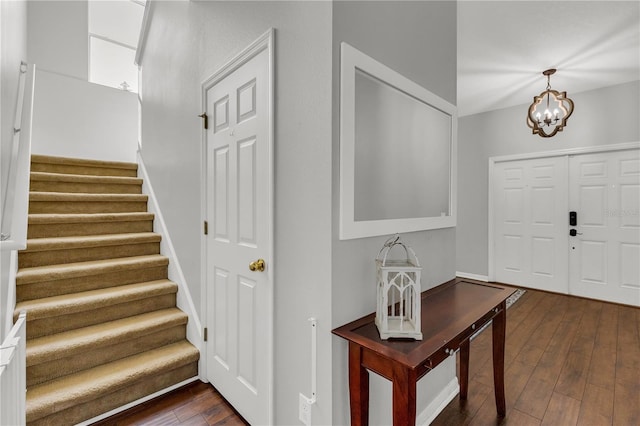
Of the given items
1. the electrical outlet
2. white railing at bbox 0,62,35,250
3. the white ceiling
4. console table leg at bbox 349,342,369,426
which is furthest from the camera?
the white ceiling

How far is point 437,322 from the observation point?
4.21 feet

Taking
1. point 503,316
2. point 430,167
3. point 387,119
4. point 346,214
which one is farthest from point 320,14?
point 503,316

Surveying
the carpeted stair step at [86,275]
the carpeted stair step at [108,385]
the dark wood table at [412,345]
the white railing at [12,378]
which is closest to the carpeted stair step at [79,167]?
the carpeted stair step at [86,275]

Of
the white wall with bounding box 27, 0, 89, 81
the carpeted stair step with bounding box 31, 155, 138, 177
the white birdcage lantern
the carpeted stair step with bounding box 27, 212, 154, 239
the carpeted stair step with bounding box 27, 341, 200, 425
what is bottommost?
the carpeted stair step with bounding box 27, 341, 200, 425

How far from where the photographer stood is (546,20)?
2576mm

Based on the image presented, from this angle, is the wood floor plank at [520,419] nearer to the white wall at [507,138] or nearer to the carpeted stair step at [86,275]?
the carpeted stair step at [86,275]

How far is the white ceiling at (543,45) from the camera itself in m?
2.45

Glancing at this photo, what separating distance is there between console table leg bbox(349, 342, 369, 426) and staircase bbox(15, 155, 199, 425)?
136 cm

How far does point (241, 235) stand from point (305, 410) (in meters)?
0.95

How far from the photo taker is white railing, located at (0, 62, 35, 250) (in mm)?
1031

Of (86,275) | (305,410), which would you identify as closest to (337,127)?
(305,410)

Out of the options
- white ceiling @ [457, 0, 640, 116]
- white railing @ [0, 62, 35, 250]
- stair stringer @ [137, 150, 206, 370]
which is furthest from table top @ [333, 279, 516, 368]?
white ceiling @ [457, 0, 640, 116]

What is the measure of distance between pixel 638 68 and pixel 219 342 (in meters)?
5.16

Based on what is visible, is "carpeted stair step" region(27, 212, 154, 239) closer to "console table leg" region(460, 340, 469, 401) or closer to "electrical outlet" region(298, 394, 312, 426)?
"electrical outlet" region(298, 394, 312, 426)
